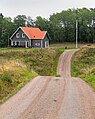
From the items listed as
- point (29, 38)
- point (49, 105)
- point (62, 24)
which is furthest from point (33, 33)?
point (49, 105)

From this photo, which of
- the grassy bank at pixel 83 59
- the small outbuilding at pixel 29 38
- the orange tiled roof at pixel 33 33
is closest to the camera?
the grassy bank at pixel 83 59

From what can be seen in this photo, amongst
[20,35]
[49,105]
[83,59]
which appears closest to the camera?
[49,105]

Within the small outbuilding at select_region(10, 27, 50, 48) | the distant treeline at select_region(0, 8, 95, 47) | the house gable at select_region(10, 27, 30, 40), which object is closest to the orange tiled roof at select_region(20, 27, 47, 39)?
the small outbuilding at select_region(10, 27, 50, 48)

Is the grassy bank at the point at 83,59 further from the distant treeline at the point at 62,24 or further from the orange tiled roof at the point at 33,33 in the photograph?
the distant treeline at the point at 62,24

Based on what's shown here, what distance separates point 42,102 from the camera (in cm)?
1444

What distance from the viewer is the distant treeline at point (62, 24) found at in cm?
11062

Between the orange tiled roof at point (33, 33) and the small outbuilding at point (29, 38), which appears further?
the orange tiled roof at point (33, 33)

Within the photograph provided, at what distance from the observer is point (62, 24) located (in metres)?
121

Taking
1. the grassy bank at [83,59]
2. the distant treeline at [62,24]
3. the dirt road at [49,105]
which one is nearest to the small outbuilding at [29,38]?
the distant treeline at [62,24]

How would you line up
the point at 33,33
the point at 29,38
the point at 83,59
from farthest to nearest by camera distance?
the point at 33,33 < the point at 29,38 < the point at 83,59

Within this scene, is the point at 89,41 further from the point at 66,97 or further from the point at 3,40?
the point at 66,97

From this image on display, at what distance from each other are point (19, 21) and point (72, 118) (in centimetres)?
10864

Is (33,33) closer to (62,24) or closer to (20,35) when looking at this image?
(20,35)

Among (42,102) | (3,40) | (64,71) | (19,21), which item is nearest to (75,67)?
(64,71)
